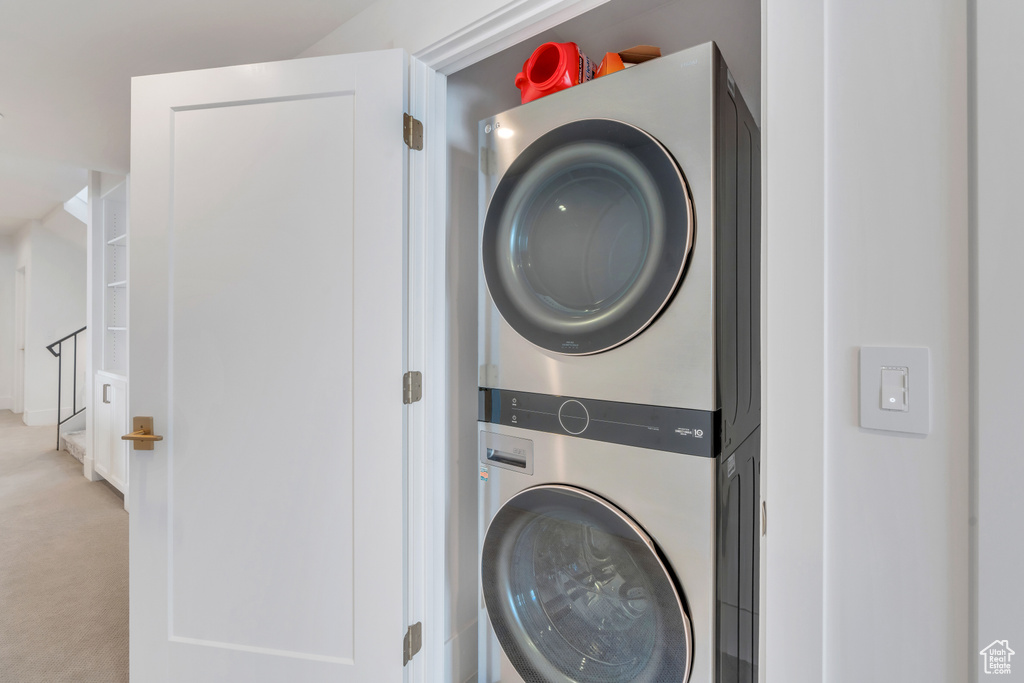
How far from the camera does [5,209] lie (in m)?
5.01

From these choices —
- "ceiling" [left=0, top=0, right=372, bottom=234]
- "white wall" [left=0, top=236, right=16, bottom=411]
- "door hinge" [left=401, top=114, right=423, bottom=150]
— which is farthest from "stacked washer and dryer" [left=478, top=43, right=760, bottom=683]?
"white wall" [left=0, top=236, right=16, bottom=411]

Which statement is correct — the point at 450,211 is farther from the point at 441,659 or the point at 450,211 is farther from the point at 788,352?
the point at 441,659

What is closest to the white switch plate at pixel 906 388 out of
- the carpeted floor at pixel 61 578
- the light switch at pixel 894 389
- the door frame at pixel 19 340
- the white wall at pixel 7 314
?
the light switch at pixel 894 389

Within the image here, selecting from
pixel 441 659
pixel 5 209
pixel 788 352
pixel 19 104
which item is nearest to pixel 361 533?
pixel 441 659

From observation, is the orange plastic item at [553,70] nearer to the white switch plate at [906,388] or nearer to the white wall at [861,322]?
the white wall at [861,322]

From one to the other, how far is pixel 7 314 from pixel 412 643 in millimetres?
8684

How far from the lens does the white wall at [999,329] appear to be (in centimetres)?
59

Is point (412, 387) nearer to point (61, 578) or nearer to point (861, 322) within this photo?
point (861, 322)

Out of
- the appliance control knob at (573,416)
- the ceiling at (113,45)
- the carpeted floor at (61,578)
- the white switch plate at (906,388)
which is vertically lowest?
the carpeted floor at (61,578)

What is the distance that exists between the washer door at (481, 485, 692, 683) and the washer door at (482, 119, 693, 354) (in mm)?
431

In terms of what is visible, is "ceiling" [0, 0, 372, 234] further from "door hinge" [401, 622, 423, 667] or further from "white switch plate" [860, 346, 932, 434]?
"door hinge" [401, 622, 423, 667]

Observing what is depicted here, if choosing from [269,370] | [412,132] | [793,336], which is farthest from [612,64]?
[269,370]

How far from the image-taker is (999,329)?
1.97 feet

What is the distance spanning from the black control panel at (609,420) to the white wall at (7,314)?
347 inches
